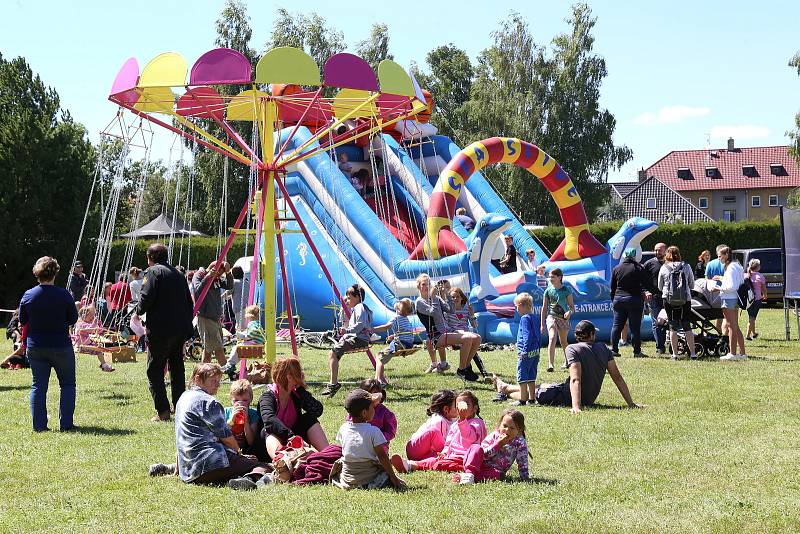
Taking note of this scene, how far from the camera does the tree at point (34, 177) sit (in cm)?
2755

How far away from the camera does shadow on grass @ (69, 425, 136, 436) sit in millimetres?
8695

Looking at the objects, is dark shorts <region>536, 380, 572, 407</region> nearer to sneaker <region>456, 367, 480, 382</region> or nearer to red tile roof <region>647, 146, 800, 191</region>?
sneaker <region>456, 367, 480, 382</region>

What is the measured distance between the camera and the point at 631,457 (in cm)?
728

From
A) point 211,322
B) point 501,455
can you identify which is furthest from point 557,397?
point 211,322

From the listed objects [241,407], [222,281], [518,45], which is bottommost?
[241,407]

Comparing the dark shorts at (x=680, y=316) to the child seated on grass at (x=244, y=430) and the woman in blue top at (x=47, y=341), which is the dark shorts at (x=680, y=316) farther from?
the woman in blue top at (x=47, y=341)

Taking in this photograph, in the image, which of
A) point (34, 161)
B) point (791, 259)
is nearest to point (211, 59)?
point (791, 259)

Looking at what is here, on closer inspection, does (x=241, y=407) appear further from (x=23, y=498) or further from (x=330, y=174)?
(x=330, y=174)

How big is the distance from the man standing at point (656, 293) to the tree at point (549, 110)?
2406 centimetres

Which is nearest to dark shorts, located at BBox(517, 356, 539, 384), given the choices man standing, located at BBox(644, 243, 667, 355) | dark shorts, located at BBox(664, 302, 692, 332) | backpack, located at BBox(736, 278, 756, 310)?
dark shorts, located at BBox(664, 302, 692, 332)

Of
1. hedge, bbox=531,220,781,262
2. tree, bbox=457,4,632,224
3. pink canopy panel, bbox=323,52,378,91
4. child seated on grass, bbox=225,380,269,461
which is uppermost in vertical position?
tree, bbox=457,4,632,224

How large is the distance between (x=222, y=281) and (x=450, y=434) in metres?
6.42

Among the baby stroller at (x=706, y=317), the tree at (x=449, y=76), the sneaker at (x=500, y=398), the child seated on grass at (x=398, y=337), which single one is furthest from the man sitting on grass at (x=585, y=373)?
the tree at (x=449, y=76)

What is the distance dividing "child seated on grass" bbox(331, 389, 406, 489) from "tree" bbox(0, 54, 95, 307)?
23.3 metres
